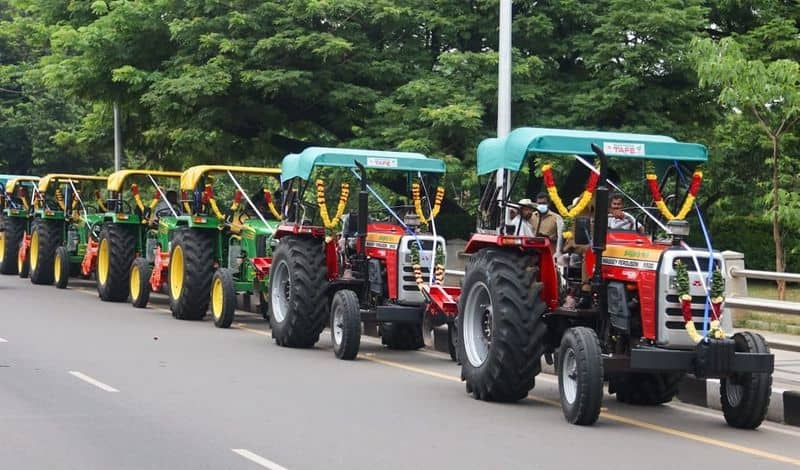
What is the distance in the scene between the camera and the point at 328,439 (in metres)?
10.3

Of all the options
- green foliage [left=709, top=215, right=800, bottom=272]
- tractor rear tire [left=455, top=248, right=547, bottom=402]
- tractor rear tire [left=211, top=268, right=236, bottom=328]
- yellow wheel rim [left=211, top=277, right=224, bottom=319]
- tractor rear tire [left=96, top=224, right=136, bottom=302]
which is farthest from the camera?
green foliage [left=709, top=215, right=800, bottom=272]

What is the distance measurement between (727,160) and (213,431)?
20.6 meters

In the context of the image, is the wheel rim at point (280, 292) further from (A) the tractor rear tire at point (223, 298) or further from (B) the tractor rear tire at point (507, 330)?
(B) the tractor rear tire at point (507, 330)

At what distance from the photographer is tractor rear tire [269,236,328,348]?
16.7 m

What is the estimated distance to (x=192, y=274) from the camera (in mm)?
21203

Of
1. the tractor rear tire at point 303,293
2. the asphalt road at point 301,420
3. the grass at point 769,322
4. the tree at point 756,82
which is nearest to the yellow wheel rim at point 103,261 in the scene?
the asphalt road at point 301,420

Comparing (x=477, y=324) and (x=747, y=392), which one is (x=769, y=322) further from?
(x=747, y=392)

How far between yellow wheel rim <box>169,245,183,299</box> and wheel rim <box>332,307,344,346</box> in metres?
6.32

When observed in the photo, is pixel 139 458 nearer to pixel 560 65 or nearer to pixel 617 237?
pixel 617 237

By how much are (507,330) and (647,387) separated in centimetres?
173

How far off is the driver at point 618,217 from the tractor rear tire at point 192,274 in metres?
10.2

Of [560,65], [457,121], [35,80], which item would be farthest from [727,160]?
[35,80]

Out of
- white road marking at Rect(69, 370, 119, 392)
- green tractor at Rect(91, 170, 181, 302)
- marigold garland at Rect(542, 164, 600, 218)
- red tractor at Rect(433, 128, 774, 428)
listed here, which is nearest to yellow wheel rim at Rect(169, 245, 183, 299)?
green tractor at Rect(91, 170, 181, 302)

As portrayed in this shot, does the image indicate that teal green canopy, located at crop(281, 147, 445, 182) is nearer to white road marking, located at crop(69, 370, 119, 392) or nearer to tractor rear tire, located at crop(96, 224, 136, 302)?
white road marking, located at crop(69, 370, 119, 392)
